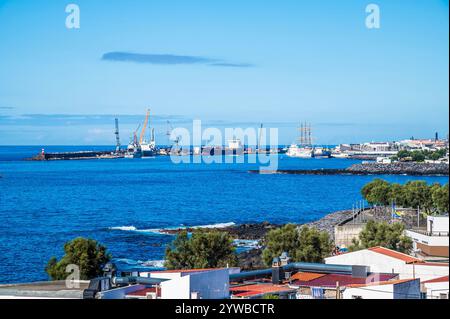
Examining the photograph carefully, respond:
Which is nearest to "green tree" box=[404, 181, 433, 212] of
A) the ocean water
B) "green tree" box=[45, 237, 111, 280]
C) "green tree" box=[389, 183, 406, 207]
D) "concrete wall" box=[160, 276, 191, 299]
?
"green tree" box=[389, 183, 406, 207]

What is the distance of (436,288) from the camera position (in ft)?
12.0

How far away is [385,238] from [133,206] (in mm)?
13467

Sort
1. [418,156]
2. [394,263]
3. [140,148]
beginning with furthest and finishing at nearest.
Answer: [140,148] < [418,156] < [394,263]

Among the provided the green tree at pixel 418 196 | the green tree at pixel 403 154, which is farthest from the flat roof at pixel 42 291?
the green tree at pixel 403 154

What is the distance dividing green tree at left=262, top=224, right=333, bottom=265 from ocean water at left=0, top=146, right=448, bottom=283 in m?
3.02

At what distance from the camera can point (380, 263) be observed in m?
4.95

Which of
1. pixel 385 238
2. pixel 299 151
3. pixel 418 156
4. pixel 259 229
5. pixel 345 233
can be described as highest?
pixel 299 151

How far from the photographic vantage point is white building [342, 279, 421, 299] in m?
3.00

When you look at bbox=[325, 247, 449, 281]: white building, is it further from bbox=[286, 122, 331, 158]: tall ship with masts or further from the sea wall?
bbox=[286, 122, 331, 158]: tall ship with masts

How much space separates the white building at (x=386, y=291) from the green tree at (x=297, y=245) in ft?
11.5

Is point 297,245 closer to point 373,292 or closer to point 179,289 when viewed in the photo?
point 373,292

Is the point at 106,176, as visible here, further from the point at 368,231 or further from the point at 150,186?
the point at 368,231

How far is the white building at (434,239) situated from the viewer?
551 cm

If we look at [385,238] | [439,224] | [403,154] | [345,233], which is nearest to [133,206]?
[345,233]
